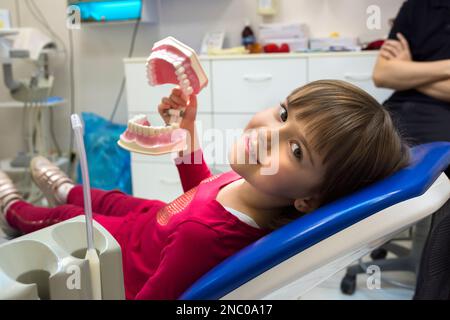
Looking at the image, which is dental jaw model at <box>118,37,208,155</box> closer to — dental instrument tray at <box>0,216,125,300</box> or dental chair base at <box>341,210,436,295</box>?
dental instrument tray at <box>0,216,125,300</box>

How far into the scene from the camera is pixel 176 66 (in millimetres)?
791

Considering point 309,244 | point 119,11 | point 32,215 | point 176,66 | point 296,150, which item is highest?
point 119,11

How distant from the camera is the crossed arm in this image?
1464 millimetres

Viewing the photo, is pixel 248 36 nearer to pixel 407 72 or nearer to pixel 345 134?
pixel 407 72

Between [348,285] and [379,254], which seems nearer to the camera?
[348,285]

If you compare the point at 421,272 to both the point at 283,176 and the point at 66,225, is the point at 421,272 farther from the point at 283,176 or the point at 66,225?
the point at 66,225

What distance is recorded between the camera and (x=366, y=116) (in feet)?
2.44

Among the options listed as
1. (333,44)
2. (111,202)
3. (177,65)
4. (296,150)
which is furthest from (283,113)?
(333,44)

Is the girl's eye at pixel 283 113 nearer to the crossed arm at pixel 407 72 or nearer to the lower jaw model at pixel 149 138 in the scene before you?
the lower jaw model at pixel 149 138

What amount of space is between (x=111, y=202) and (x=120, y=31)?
1.71 m

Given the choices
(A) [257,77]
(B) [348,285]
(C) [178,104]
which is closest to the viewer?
(C) [178,104]

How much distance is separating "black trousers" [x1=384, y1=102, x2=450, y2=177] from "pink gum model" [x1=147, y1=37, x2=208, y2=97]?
0.73 m
